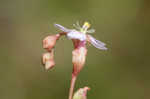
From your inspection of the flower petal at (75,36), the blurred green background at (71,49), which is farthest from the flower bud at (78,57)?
the blurred green background at (71,49)

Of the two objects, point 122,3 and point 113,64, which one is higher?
point 122,3

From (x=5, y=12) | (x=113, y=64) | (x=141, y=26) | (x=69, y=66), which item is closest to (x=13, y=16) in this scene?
(x=5, y=12)

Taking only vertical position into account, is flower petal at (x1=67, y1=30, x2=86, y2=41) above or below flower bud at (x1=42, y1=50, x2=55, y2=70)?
above

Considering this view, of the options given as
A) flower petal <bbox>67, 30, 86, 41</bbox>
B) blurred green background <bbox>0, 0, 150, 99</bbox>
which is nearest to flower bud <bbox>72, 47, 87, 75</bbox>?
flower petal <bbox>67, 30, 86, 41</bbox>

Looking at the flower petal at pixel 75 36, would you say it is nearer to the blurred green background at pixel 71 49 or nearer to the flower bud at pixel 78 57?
the flower bud at pixel 78 57

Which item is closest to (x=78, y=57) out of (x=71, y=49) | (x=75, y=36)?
(x=75, y=36)

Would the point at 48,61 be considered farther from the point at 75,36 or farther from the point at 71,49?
the point at 71,49

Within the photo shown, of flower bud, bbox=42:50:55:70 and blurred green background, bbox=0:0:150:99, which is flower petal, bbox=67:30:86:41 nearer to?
flower bud, bbox=42:50:55:70

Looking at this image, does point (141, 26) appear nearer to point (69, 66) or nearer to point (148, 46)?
point (148, 46)
